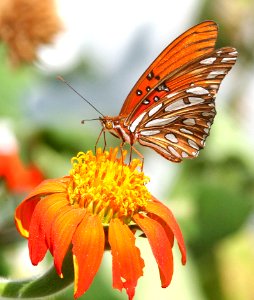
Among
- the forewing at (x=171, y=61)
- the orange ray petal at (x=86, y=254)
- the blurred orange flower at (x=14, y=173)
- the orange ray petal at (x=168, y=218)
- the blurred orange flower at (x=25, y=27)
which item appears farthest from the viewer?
the blurred orange flower at (x=25, y=27)

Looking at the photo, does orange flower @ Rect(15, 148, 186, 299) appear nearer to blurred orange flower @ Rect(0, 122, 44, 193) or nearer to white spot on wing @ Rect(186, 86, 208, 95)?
white spot on wing @ Rect(186, 86, 208, 95)

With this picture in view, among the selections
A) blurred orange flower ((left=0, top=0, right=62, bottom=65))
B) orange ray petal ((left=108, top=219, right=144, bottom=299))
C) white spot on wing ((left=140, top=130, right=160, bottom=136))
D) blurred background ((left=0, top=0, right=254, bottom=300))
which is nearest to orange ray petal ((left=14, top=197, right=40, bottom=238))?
orange ray petal ((left=108, top=219, right=144, bottom=299))

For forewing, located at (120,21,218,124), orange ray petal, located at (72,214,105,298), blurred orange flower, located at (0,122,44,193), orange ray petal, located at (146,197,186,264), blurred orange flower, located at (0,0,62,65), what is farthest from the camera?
blurred orange flower, located at (0,0,62,65)

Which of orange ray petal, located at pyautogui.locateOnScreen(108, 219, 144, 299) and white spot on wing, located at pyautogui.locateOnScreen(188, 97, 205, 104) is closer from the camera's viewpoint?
orange ray petal, located at pyautogui.locateOnScreen(108, 219, 144, 299)

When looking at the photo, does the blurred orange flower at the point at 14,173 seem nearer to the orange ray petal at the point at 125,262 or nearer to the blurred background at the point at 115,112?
the blurred background at the point at 115,112

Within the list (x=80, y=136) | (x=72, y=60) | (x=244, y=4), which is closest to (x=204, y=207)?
(x=80, y=136)

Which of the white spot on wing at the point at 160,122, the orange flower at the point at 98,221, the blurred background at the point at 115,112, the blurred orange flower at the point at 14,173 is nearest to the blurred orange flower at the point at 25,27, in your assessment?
the blurred background at the point at 115,112
